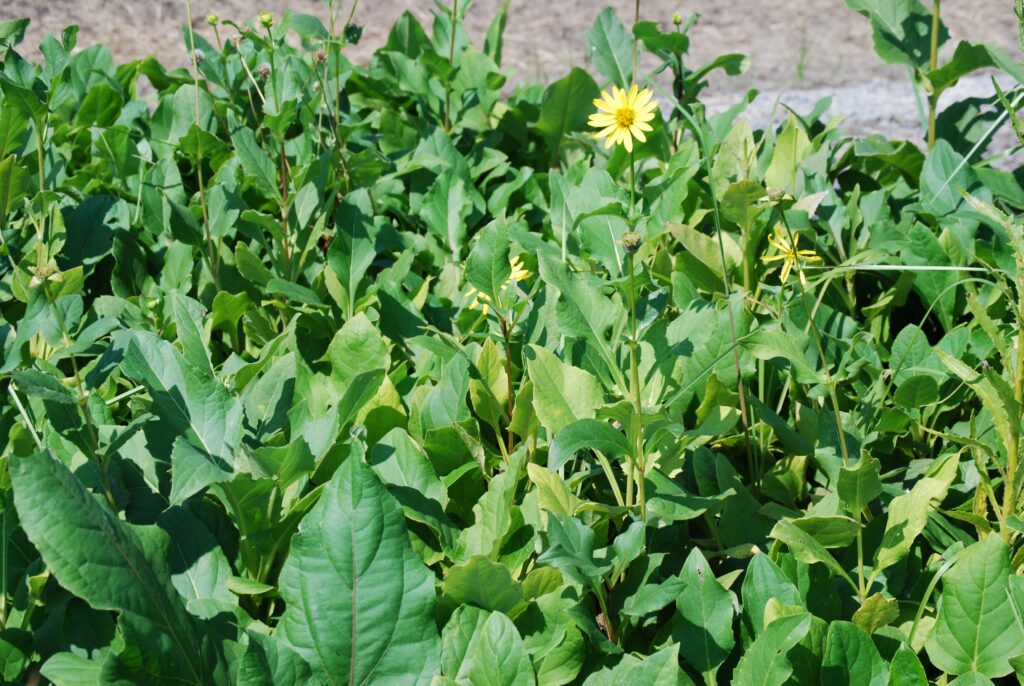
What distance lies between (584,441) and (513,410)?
41 centimetres

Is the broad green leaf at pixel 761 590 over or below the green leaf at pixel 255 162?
below

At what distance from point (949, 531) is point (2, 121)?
6.87 feet

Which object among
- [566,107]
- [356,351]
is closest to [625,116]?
[356,351]

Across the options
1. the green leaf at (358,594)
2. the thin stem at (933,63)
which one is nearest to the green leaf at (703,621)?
the green leaf at (358,594)

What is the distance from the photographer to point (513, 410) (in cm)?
194

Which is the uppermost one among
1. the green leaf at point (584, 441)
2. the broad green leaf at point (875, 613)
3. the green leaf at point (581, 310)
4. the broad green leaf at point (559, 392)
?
the green leaf at point (581, 310)

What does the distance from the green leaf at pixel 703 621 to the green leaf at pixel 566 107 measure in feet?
5.75

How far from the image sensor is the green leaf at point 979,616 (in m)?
1.51

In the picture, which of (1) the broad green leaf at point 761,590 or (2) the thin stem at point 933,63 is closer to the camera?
(1) the broad green leaf at point 761,590

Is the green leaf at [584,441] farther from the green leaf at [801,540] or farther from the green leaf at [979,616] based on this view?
the green leaf at [979,616]

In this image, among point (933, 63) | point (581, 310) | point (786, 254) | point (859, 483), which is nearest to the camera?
point (859, 483)

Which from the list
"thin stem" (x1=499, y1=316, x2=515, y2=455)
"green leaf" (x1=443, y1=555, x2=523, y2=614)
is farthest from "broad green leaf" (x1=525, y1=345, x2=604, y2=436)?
"green leaf" (x1=443, y1=555, x2=523, y2=614)

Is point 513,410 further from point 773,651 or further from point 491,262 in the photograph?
point 773,651

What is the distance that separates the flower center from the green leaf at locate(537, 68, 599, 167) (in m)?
1.07
